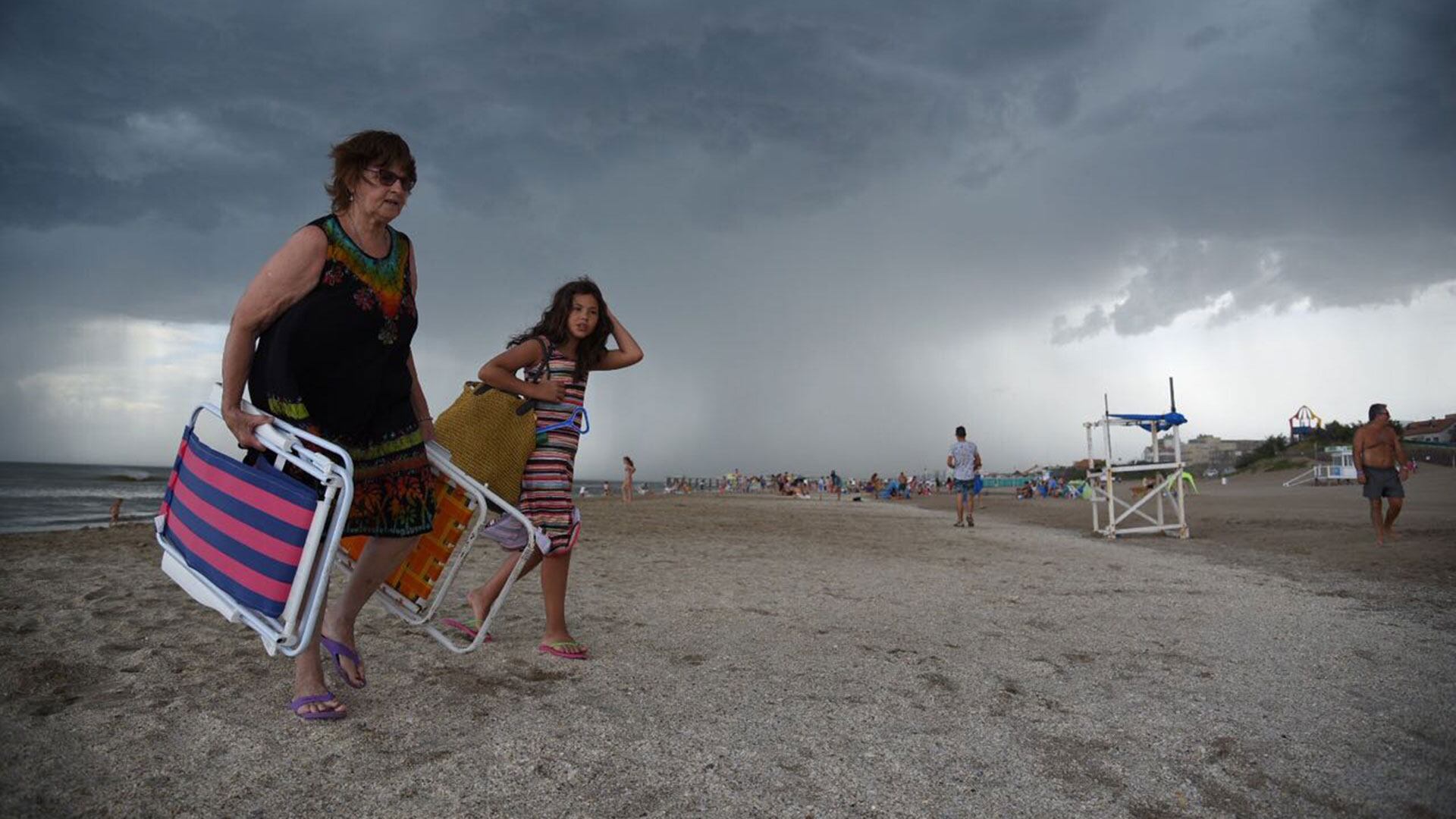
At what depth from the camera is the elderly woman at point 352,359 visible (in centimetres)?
243

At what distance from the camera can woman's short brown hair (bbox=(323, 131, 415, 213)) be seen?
267 centimetres

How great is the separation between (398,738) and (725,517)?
14297 mm

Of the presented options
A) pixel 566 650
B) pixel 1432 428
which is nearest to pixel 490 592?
pixel 566 650

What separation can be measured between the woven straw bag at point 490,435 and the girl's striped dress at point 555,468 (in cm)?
8

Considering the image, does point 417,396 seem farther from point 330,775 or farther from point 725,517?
point 725,517

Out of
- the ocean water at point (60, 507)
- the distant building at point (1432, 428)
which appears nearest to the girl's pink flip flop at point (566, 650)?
the ocean water at point (60, 507)

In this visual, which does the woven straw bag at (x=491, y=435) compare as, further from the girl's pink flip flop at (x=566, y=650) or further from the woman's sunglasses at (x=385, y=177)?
the woman's sunglasses at (x=385, y=177)

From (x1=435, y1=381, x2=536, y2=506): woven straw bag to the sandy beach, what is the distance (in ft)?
2.85

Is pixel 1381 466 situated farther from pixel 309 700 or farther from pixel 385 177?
pixel 309 700

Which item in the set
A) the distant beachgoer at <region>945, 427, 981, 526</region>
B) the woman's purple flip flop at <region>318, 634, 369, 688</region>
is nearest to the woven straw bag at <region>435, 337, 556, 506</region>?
the woman's purple flip flop at <region>318, 634, 369, 688</region>

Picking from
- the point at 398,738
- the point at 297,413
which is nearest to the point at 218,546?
the point at 297,413

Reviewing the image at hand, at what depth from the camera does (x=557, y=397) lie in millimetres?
3604

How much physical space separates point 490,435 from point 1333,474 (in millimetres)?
36491

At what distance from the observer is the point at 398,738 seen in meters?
2.48
